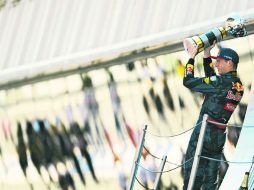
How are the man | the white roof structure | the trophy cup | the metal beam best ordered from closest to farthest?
the man, the trophy cup, the metal beam, the white roof structure

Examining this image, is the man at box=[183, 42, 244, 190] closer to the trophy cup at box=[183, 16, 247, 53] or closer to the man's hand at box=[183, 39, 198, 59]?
the man's hand at box=[183, 39, 198, 59]

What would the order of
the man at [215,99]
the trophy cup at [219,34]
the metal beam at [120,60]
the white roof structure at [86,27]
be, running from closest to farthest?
the man at [215,99], the trophy cup at [219,34], the metal beam at [120,60], the white roof structure at [86,27]

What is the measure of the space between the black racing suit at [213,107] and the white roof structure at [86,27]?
164 centimetres

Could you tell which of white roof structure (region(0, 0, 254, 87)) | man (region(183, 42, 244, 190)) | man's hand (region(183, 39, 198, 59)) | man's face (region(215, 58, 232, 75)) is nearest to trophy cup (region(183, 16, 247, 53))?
man's hand (region(183, 39, 198, 59))

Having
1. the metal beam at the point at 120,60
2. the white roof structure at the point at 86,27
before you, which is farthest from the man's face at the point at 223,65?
the white roof structure at the point at 86,27

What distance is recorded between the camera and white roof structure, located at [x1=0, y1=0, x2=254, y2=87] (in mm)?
10656

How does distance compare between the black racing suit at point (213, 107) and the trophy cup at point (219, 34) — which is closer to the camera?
the black racing suit at point (213, 107)

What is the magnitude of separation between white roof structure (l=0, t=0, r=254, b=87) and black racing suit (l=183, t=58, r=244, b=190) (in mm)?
1641

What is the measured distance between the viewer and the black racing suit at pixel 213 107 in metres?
8.47

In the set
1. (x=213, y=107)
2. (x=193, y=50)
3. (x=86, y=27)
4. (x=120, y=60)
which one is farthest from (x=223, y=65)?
(x=86, y=27)

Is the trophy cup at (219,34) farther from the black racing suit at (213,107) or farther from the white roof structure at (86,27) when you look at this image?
the white roof structure at (86,27)

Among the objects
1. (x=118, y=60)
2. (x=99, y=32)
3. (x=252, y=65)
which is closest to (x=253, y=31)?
(x=252, y=65)

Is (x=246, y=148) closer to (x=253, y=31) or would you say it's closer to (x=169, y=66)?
(x=253, y=31)

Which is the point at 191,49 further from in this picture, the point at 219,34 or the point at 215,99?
the point at 215,99
